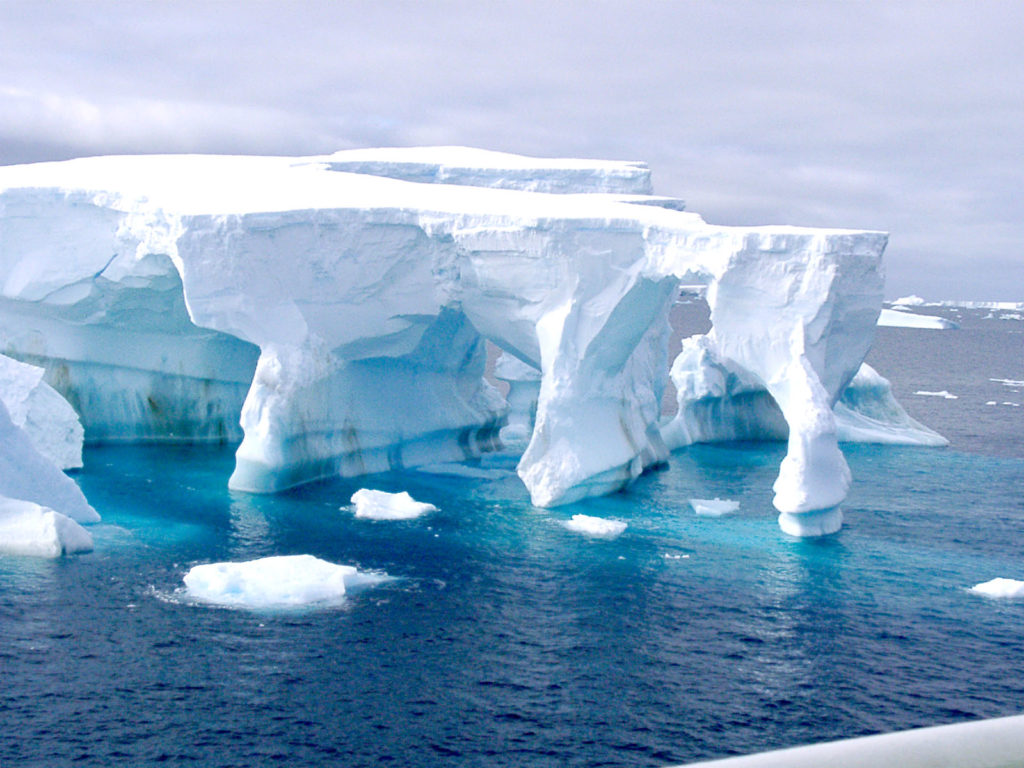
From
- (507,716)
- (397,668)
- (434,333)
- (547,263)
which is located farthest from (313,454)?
(507,716)

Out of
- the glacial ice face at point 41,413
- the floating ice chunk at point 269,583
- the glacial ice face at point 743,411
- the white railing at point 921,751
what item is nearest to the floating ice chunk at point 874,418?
the glacial ice face at point 743,411

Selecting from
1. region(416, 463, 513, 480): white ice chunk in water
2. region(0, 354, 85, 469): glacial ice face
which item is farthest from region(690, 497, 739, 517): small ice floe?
region(0, 354, 85, 469): glacial ice face

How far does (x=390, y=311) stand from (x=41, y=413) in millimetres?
8752

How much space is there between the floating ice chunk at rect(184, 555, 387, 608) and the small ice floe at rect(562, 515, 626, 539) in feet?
19.8

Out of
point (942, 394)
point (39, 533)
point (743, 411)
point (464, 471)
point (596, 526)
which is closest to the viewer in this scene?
point (39, 533)

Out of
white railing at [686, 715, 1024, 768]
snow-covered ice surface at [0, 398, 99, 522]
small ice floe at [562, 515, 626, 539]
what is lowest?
small ice floe at [562, 515, 626, 539]

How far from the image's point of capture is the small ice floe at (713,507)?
24.2 m

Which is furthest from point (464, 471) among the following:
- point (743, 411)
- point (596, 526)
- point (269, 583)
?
point (743, 411)

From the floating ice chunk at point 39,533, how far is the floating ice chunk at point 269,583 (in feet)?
9.55

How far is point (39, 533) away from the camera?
62.0 ft

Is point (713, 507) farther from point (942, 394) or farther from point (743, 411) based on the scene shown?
point (942, 394)

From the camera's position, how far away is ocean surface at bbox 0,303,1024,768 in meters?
12.6

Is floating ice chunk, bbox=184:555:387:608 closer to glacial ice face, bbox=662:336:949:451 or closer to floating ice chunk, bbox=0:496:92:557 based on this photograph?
floating ice chunk, bbox=0:496:92:557

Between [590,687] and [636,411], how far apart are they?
14531 millimetres
